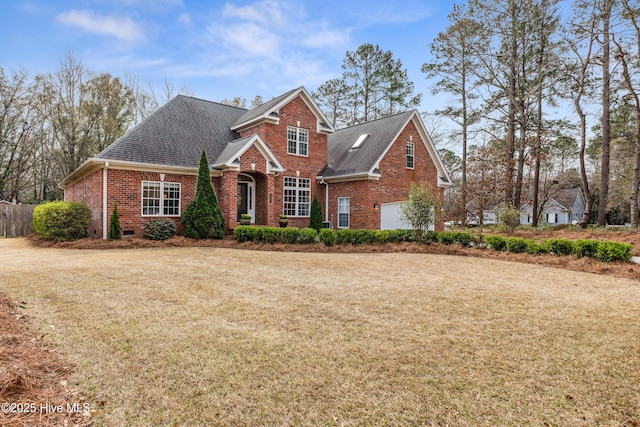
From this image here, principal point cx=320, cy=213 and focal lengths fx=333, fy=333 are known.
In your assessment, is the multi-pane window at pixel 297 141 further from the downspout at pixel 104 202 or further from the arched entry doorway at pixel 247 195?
the downspout at pixel 104 202

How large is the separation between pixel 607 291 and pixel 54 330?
957 cm

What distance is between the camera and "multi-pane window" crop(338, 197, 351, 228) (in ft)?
58.9

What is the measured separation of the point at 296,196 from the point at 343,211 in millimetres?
2692

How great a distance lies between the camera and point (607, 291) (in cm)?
683

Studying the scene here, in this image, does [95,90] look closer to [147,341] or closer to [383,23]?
[383,23]

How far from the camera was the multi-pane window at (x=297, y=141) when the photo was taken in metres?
17.6

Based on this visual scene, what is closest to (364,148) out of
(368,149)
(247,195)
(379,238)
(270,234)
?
(368,149)

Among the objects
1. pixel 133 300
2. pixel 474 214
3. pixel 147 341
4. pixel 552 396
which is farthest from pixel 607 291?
pixel 474 214

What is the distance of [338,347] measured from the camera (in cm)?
381

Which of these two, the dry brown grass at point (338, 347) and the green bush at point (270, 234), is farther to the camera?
the green bush at point (270, 234)

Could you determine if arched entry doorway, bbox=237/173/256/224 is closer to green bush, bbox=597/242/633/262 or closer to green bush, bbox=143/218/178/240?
green bush, bbox=143/218/178/240

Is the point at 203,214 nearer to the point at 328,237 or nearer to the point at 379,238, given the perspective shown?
the point at 328,237

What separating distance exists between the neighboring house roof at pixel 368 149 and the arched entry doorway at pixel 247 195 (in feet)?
12.6

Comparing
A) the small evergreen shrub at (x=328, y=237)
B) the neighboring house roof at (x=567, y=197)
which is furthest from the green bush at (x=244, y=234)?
the neighboring house roof at (x=567, y=197)
